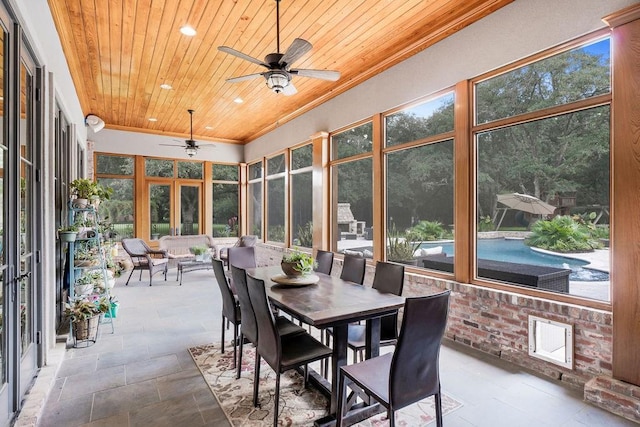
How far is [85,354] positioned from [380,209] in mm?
3780

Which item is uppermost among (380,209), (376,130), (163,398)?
(376,130)

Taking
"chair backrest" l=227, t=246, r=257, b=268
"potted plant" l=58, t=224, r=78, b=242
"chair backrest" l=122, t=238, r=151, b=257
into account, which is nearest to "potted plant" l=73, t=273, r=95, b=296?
"potted plant" l=58, t=224, r=78, b=242

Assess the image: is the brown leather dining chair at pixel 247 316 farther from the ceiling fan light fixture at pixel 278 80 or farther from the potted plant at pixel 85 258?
the potted plant at pixel 85 258

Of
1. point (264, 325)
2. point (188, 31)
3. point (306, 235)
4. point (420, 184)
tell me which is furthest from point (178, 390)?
point (306, 235)

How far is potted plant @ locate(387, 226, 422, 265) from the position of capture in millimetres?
4453

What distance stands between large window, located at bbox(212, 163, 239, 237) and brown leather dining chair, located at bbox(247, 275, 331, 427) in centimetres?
740

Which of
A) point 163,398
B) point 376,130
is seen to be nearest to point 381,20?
point 376,130

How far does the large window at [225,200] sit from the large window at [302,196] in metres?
3.04

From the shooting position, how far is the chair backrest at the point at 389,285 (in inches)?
114

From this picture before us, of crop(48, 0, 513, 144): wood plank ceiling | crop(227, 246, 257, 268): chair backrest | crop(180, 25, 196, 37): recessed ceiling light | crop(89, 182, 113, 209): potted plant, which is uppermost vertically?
crop(48, 0, 513, 144): wood plank ceiling

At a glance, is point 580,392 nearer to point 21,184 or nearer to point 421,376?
point 421,376

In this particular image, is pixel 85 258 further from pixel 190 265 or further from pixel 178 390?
pixel 190 265

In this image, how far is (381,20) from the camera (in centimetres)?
354

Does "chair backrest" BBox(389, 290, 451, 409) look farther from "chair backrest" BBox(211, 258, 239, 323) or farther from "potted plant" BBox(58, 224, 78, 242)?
"potted plant" BBox(58, 224, 78, 242)
